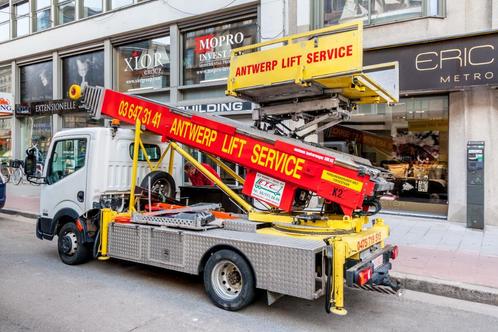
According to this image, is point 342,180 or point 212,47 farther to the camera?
point 212,47

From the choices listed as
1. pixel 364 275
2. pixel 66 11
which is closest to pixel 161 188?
pixel 364 275

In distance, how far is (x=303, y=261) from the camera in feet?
13.6

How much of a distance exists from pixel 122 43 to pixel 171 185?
11.4 meters

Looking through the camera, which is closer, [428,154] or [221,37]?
[428,154]

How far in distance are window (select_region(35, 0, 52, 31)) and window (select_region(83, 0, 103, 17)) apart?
251cm

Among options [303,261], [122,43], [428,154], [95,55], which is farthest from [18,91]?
[303,261]

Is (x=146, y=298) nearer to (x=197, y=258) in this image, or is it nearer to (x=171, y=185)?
(x=197, y=258)

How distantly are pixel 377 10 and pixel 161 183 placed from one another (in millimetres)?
7522

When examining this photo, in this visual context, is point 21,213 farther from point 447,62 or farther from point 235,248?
point 447,62

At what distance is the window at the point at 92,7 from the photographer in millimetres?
17047

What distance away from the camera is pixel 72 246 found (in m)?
6.43

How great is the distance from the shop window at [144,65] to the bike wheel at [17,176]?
6.86m

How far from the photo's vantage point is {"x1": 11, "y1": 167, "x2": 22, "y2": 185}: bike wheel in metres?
19.3

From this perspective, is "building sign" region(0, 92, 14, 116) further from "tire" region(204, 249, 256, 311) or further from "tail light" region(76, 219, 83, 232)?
"tire" region(204, 249, 256, 311)
